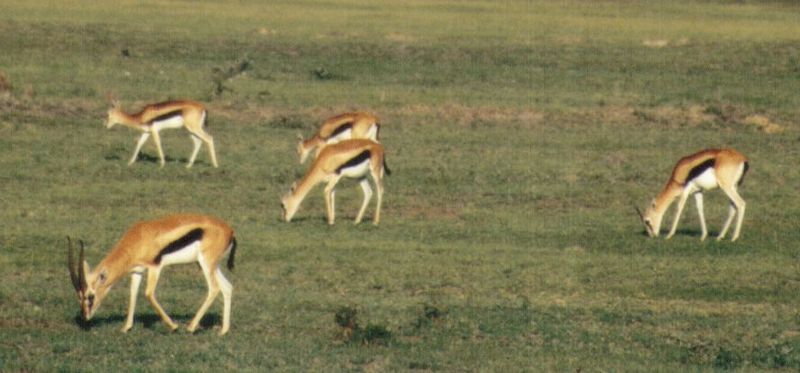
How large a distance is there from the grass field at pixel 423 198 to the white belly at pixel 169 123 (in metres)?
0.51

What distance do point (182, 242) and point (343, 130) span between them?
31.9 ft

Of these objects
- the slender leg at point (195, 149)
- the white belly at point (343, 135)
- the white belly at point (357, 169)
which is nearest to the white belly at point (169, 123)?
the slender leg at point (195, 149)

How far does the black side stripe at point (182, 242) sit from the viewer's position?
11.4 meters

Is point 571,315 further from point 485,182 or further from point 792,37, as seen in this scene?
point 792,37

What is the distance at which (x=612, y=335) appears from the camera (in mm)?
12312

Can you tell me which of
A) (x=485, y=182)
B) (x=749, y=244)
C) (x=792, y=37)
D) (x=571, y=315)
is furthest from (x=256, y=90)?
(x=792, y=37)

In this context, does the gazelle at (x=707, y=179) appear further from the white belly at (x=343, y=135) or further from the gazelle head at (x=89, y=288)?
the gazelle head at (x=89, y=288)

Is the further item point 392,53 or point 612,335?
point 392,53

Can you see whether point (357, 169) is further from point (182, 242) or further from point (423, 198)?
point (182, 242)

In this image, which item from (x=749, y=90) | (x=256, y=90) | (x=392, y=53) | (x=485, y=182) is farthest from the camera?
(x=392, y=53)

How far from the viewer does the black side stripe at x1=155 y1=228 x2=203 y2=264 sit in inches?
447

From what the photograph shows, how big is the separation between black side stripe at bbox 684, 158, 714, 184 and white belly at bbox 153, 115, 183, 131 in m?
7.50

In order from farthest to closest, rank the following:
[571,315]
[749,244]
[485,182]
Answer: [485,182] < [749,244] < [571,315]

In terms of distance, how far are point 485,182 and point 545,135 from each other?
5134 mm
